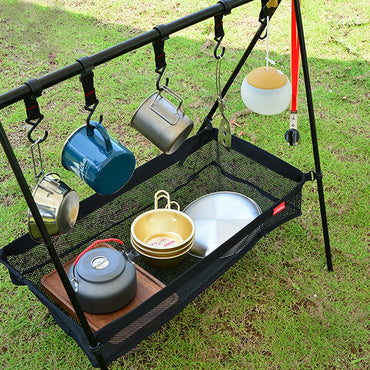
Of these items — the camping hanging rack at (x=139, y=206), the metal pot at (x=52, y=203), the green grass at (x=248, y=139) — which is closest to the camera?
the camping hanging rack at (x=139, y=206)

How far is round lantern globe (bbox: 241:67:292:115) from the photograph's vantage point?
225cm

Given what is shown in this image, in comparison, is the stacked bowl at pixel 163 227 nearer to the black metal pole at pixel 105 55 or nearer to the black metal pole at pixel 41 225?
the black metal pole at pixel 41 225

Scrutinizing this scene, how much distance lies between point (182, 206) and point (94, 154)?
3.65 ft

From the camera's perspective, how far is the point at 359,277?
8.76ft

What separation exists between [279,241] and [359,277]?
1.57ft

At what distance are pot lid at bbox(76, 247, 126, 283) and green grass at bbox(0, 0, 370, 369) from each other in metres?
0.51

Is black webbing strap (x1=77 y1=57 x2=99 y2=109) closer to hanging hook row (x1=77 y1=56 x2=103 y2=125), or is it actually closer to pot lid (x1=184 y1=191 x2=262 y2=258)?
hanging hook row (x1=77 y1=56 x2=103 y2=125)

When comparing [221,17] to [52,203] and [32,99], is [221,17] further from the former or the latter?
[52,203]

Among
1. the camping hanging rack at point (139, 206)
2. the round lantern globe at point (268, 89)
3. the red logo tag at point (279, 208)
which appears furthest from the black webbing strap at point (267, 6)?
the red logo tag at point (279, 208)

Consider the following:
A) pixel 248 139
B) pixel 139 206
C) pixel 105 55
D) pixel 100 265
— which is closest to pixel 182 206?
pixel 139 206

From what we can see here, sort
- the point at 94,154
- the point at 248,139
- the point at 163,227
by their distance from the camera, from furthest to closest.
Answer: the point at 248,139 → the point at 163,227 → the point at 94,154

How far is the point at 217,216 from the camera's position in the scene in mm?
2678

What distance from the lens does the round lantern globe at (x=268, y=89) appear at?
2.25 meters

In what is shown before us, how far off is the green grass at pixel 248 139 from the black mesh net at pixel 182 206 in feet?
1.05
